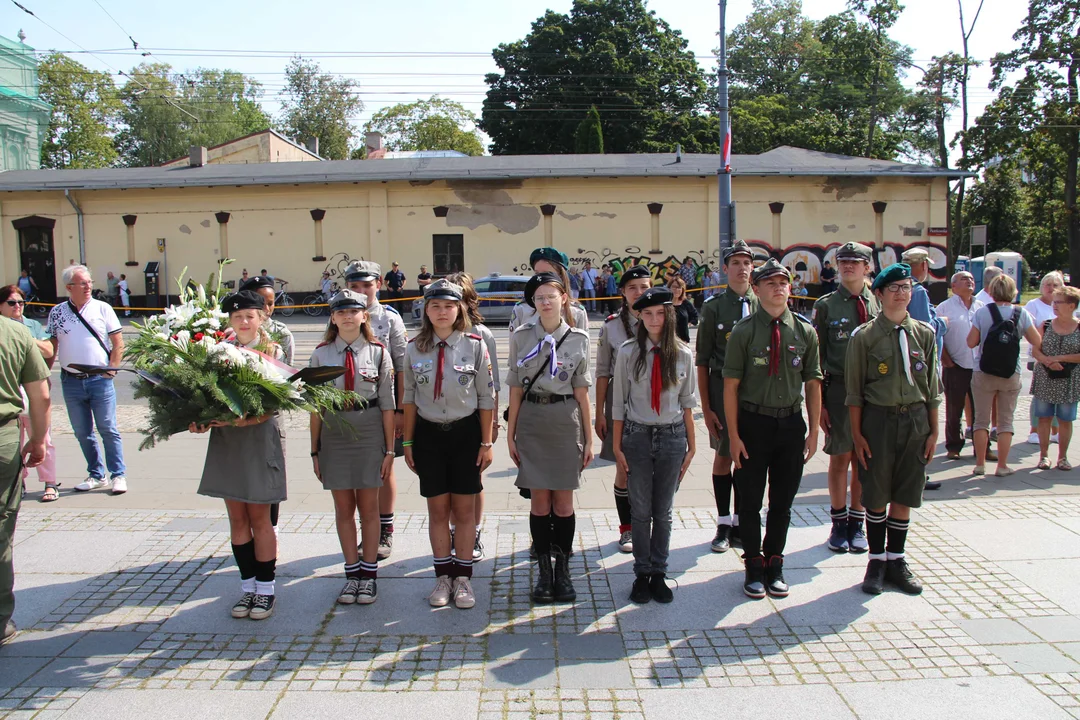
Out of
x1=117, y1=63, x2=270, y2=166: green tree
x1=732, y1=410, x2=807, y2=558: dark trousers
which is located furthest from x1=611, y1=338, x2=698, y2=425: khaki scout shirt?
x1=117, y1=63, x2=270, y2=166: green tree

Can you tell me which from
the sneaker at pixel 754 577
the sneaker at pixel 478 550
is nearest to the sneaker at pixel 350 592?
the sneaker at pixel 478 550

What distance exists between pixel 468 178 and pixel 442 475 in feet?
83.2

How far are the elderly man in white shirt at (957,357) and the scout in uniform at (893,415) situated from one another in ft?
10.8

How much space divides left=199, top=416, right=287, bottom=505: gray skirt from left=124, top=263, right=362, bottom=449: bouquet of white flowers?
0.25 metres

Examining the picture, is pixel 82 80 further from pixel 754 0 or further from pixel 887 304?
pixel 887 304

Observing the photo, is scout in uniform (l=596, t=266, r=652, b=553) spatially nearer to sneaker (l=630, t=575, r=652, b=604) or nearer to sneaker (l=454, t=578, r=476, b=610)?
sneaker (l=630, t=575, r=652, b=604)

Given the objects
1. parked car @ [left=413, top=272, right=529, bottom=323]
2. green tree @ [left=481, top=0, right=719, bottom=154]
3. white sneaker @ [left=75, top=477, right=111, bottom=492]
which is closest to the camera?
white sneaker @ [left=75, top=477, right=111, bottom=492]

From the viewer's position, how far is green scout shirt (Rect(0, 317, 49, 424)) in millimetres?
4273

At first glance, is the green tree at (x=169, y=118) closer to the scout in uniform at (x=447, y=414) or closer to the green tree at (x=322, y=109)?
the green tree at (x=322, y=109)

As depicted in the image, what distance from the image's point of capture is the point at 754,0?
212 ft

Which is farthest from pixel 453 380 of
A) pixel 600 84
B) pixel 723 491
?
pixel 600 84

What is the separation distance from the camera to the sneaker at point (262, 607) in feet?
14.8

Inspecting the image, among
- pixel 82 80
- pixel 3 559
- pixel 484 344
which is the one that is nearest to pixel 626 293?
pixel 484 344

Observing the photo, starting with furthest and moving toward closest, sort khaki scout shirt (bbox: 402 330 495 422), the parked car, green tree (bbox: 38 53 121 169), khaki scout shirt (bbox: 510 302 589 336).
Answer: green tree (bbox: 38 53 121 169)
the parked car
khaki scout shirt (bbox: 510 302 589 336)
khaki scout shirt (bbox: 402 330 495 422)
